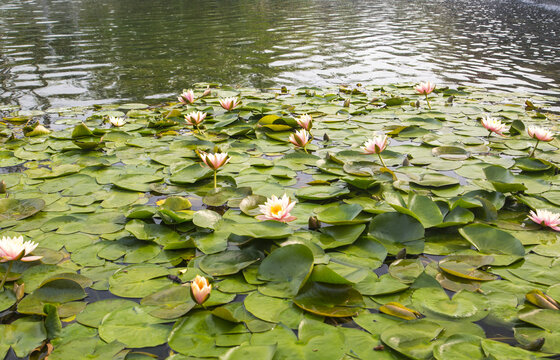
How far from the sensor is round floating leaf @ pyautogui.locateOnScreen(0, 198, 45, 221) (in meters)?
2.45

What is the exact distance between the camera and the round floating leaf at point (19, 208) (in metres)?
2.45

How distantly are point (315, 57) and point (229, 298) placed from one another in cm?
790

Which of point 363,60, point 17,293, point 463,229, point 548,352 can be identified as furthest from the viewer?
point 363,60

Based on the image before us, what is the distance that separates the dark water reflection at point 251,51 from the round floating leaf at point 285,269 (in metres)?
4.56

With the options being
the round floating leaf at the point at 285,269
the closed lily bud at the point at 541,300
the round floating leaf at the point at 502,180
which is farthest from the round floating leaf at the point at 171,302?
the round floating leaf at the point at 502,180

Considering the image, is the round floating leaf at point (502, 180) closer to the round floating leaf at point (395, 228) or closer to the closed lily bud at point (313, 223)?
the round floating leaf at point (395, 228)

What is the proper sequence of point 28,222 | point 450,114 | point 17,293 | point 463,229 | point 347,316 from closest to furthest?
point 347,316, point 17,293, point 463,229, point 28,222, point 450,114

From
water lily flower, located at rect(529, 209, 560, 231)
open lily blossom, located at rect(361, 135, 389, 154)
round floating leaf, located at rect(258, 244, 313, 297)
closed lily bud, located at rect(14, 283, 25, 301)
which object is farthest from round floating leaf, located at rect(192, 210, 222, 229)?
water lily flower, located at rect(529, 209, 560, 231)

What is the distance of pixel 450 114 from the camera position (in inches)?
180

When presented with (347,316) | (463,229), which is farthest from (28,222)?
(463,229)

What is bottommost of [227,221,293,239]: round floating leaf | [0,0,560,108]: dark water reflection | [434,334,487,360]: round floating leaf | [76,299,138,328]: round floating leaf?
[0,0,560,108]: dark water reflection

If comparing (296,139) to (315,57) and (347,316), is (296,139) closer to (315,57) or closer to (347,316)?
(347,316)

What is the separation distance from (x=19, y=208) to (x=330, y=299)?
6.51 feet

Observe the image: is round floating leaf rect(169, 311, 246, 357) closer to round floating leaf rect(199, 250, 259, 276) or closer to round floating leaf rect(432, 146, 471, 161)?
round floating leaf rect(199, 250, 259, 276)
